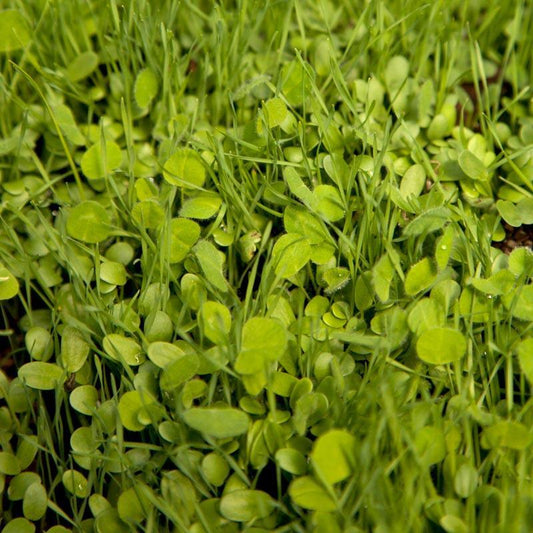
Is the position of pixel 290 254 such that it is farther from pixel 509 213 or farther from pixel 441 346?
pixel 509 213

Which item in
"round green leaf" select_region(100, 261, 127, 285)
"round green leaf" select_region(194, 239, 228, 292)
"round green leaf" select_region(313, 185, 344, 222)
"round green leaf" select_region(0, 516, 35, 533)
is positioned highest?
"round green leaf" select_region(313, 185, 344, 222)

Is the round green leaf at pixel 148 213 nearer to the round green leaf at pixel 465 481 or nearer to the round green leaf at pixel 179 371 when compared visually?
the round green leaf at pixel 179 371

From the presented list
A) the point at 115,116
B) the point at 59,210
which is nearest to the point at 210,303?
the point at 59,210

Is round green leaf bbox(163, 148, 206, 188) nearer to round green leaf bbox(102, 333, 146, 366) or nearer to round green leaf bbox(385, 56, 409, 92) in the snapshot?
round green leaf bbox(102, 333, 146, 366)

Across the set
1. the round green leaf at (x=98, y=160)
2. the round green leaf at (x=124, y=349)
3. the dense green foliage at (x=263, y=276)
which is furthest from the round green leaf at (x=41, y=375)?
the round green leaf at (x=98, y=160)

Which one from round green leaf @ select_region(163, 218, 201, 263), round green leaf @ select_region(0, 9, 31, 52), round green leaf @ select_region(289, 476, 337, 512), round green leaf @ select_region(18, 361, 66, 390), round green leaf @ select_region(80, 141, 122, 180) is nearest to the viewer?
round green leaf @ select_region(289, 476, 337, 512)

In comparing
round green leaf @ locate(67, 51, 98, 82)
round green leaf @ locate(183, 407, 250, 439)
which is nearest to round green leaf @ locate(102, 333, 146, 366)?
round green leaf @ locate(183, 407, 250, 439)

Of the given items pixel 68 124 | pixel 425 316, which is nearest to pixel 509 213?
pixel 425 316

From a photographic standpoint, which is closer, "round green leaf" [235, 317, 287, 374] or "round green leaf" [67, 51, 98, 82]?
"round green leaf" [235, 317, 287, 374]

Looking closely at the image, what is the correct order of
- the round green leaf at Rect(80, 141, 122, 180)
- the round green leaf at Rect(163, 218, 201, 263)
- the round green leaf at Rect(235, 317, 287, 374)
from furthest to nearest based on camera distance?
Answer: the round green leaf at Rect(80, 141, 122, 180)
the round green leaf at Rect(163, 218, 201, 263)
the round green leaf at Rect(235, 317, 287, 374)
